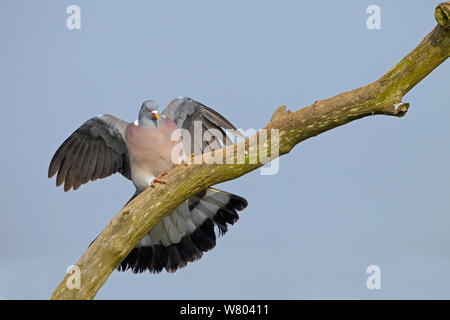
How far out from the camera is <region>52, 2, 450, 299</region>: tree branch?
655 cm

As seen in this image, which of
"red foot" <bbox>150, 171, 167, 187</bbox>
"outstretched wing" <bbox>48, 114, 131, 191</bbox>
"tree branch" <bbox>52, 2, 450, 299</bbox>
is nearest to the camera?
"tree branch" <bbox>52, 2, 450, 299</bbox>

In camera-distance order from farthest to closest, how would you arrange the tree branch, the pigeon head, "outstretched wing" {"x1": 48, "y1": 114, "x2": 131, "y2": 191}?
1. "outstretched wing" {"x1": 48, "y1": 114, "x2": 131, "y2": 191}
2. the pigeon head
3. the tree branch

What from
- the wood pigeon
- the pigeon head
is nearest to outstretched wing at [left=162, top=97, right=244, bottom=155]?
the wood pigeon

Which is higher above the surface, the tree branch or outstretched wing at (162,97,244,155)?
outstretched wing at (162,97,244,155)

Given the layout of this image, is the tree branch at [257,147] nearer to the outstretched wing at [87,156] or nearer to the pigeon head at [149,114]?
the pigeon head at [149,114]

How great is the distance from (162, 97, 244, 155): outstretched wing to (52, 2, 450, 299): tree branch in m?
1.15

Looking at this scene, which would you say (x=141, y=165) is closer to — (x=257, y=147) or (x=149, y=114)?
(x=149, y=114)

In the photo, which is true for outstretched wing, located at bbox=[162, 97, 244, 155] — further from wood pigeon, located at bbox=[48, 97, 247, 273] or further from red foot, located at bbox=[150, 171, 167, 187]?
red foot, located at bbox=[150, 171, 167, 187]

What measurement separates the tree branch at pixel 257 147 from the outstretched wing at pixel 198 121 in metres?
1.15

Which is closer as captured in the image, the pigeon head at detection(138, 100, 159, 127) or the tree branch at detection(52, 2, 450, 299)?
the tree branch at detection(52, 2, 450, 299)

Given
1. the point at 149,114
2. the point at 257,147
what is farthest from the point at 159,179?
the point at 257,147

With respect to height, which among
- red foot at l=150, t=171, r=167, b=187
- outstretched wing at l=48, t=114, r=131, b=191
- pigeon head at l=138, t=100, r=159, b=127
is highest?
pigeon head at l=138, t=100, r=159, b=127

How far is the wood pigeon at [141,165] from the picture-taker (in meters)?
8.30
